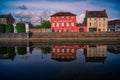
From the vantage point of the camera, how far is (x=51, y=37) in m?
67.0

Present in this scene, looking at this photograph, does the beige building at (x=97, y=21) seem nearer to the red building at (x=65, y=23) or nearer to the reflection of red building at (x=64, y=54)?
the red building at (x=65, y=23)

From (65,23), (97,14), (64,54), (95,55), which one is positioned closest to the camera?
(95,55)

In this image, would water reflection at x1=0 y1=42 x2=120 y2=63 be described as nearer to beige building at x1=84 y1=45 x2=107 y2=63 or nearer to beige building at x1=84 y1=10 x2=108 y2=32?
beige building at x1=84 y1=45 x2=107 y2=63

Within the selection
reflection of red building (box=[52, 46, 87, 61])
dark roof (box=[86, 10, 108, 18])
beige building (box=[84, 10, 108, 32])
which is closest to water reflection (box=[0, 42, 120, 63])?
reflection of red building (box=[52, 46, 87, 61])

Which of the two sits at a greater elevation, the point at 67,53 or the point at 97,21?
the point at 97,21

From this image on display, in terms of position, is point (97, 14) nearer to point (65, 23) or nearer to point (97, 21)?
point (97, 21)

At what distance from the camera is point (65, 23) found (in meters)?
82.6

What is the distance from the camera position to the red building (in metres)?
81.9

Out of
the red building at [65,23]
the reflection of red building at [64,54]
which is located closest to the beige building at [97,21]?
the red building at [65,23]

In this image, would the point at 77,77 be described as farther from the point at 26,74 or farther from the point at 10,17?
the point at 10,17

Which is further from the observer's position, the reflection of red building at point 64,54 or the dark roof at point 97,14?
the dark roof at point 97,14

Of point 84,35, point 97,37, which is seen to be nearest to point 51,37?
point 84,35

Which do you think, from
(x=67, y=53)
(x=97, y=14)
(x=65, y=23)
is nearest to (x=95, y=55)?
(x=67, y=53)

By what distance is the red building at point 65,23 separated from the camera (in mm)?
81875
